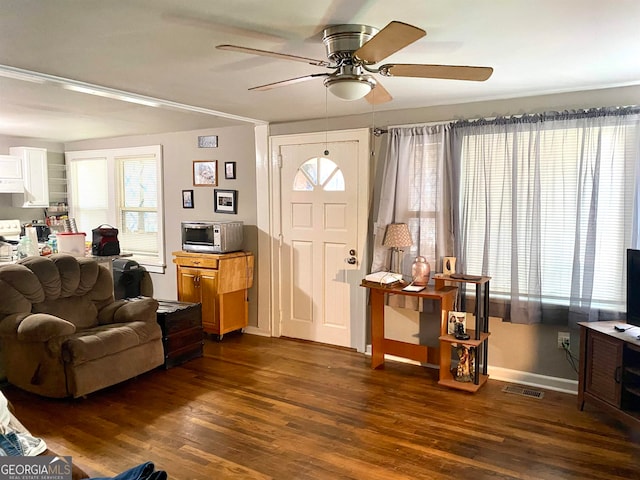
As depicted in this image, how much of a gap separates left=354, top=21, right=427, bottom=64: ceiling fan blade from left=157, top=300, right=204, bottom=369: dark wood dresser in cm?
295

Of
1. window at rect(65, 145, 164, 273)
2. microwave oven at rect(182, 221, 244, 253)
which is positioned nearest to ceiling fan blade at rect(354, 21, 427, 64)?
microwave oven at rect(182, 221, 244, 253)

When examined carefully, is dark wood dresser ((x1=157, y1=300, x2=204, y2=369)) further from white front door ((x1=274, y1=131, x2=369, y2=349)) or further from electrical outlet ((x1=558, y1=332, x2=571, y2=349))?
electrical outlet ((x1=558, y1=332, x2=571, y2=349))

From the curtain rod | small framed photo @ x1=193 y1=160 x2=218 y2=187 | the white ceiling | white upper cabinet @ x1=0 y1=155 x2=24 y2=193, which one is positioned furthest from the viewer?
white upper cabinet @ x1=0 y1=155 x2=24 y2=193

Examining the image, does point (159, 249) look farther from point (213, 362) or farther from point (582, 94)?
point (582, 94)

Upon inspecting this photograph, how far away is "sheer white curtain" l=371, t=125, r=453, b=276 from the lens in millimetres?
3844

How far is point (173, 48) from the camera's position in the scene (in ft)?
8.14

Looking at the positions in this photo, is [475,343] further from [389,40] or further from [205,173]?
[205,173]

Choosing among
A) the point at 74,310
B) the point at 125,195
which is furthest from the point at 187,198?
the point at 74,310

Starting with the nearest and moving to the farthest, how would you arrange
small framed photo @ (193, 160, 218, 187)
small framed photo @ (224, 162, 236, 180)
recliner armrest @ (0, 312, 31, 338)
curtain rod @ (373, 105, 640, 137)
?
curtain rod @ (373, 105, 640, 137) < recliner armrest @ (0, 312, 31, 338) < small framed photo @ (224, 162, 236, 180) < small framed photo @ (193, 160, 218, 187)

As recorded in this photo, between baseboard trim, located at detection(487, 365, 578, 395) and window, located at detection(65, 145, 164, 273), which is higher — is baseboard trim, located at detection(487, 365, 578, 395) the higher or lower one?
the lower one

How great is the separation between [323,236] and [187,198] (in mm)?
1873

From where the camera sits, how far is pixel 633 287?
3.00m

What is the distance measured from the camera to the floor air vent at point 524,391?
352 cm

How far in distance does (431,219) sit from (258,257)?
6.61 ft
